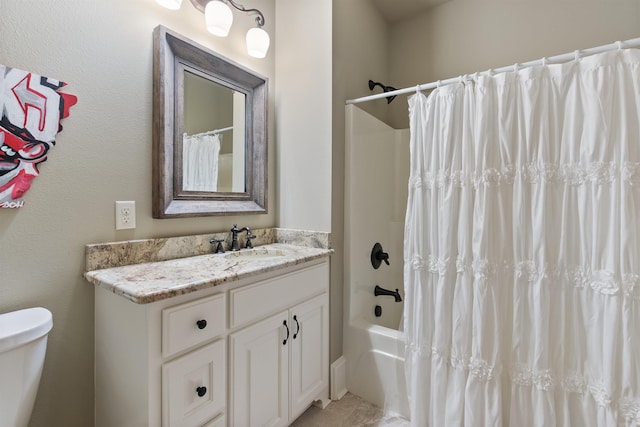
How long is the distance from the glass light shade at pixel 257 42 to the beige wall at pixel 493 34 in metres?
1.29

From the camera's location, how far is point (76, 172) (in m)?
1.12

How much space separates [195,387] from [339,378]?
3.37 ft

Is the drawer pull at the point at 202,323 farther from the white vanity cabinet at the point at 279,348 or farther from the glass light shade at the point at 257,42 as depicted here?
the glass light shade at the point at 257,42

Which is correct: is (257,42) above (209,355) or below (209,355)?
above

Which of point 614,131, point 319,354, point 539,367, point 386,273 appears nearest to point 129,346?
point 319,354

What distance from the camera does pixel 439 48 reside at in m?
2.36

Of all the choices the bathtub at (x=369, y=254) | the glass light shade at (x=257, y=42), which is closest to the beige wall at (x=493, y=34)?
the bathtub at (x=369, y=254)

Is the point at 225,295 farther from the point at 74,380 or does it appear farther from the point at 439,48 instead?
the point at 439,48

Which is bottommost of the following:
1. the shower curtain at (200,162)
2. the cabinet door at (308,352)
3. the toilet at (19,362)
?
the cabinet door at (308,352)

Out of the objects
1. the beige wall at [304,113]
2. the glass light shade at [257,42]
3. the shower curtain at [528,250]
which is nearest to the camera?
the shower curtain at [528,250]

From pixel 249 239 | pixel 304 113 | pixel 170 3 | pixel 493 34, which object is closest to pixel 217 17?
pixel 170 3

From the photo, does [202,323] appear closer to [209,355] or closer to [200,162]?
[209,355]

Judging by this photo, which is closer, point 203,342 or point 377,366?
point 203,342

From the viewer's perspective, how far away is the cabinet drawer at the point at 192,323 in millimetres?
953
